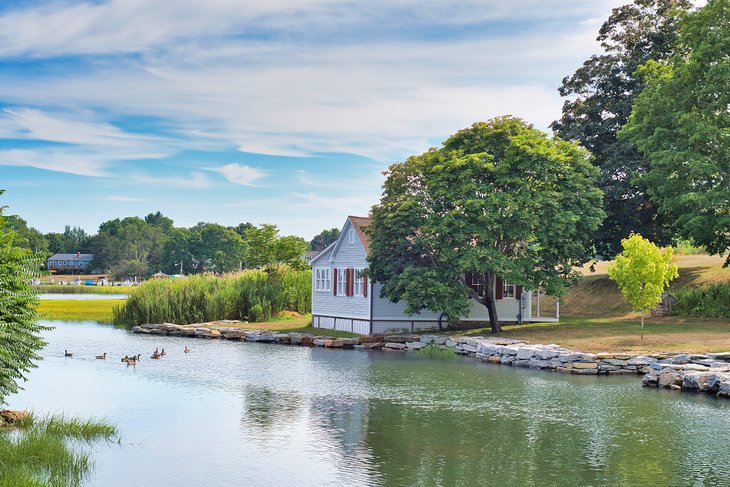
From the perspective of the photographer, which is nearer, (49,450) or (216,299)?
(49,450)

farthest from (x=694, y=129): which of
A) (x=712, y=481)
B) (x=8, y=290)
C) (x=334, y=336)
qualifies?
(x=8, y=290)

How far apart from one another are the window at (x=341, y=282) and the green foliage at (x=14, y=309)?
2792 centimetres

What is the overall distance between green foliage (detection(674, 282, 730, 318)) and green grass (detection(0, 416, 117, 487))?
112ft

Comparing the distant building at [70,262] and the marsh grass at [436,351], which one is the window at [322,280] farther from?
the distant building at [70,262]

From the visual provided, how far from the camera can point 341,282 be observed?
45.8 meters

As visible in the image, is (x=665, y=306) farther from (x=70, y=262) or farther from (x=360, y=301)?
(x=70, y=262)

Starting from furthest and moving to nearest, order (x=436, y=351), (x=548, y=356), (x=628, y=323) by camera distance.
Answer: (x=628, y=323), (x=436, y=351), (x=548, y=356)

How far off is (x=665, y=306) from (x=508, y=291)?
8868 mm

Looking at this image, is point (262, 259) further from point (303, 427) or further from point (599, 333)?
point (303, 427)

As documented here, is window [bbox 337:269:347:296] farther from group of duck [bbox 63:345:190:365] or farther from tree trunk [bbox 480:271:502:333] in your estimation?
group of duck [bbox 63:345:190:365]

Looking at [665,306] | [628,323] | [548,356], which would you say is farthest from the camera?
[665,306]

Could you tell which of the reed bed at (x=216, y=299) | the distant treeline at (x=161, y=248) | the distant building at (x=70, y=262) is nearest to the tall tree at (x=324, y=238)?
the distant treeline at (x=161, y=248)

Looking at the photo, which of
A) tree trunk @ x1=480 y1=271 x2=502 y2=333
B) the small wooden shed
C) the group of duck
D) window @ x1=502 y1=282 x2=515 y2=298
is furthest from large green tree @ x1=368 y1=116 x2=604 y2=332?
the group of duck

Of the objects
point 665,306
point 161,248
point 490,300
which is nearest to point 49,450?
point 490,300
